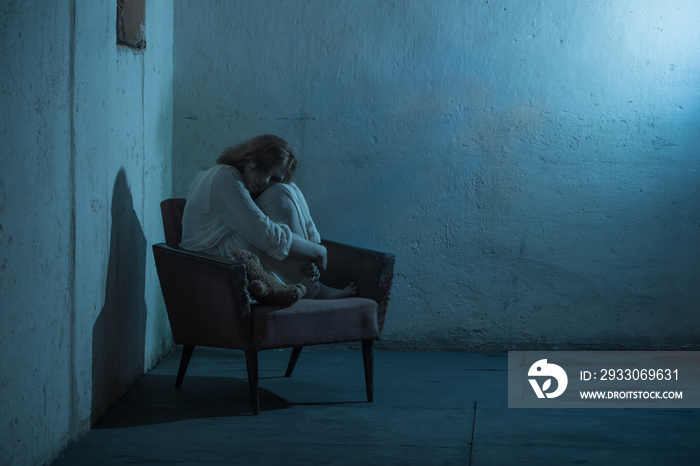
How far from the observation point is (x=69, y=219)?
109 inches

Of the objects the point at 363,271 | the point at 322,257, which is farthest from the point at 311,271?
the point at 363,271

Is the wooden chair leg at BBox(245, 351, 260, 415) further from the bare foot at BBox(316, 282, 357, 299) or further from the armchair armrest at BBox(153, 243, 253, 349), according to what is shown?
the bare foot at BBox(316, 282, 357, 299)

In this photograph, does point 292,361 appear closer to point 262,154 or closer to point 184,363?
point 184,363

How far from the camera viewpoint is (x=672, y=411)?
3305 mm

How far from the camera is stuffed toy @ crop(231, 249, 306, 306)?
3.22 m

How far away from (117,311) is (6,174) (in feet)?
4.30

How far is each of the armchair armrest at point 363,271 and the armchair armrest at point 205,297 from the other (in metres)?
0.69

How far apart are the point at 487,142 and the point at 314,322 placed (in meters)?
1.75

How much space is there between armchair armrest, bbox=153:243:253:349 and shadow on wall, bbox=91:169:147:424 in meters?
0.19

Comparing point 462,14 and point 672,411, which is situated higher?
point 462,14

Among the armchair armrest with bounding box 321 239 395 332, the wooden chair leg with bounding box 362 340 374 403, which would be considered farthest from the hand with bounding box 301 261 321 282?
the wooden chair leg with bounding box 362 340 374 403

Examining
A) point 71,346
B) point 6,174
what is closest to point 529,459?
point 71,346

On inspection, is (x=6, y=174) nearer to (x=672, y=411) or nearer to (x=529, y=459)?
(x=529, y=459)

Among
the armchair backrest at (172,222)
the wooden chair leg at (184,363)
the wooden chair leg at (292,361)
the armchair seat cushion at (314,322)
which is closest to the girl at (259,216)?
the armchair backrest at (172,222)
